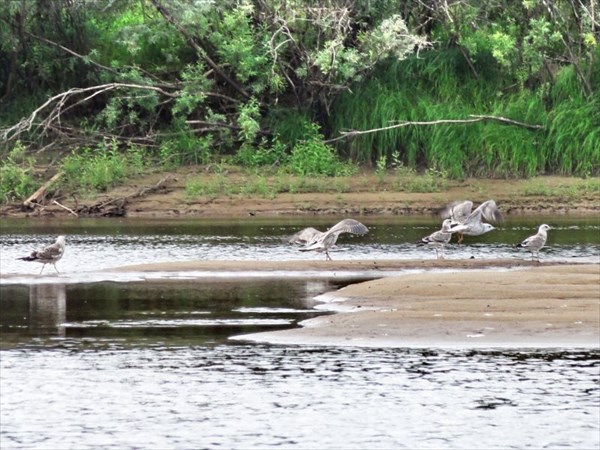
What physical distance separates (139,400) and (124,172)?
20.6 metres

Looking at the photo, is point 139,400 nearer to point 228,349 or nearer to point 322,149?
point 228,349

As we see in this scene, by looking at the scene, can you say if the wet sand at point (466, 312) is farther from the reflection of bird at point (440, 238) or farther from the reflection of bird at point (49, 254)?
the reflection of bird at point (49, 254)

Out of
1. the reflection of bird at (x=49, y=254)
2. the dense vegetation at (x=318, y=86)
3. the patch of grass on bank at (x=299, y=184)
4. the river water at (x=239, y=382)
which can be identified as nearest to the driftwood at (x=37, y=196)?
the dense vegetation at (x=318, y=86)

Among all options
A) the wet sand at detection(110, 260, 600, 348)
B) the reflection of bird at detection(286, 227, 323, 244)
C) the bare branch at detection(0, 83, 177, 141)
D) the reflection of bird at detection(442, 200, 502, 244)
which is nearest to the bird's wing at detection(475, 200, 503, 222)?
the reflection of bird at detection(442, 200, 502, 244)

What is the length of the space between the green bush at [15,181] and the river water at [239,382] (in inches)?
489

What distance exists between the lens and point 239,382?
1336cm

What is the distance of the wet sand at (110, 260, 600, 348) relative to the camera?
15.1m

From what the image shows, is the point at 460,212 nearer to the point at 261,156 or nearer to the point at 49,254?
the point at 49,254

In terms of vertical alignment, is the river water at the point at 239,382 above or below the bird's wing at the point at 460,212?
below

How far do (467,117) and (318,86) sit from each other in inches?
132

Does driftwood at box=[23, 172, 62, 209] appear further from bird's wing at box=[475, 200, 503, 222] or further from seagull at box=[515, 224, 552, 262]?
seagull at box=[515, 224, 552, 262]

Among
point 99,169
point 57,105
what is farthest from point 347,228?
point 57,105

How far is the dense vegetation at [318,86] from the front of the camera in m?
32.5

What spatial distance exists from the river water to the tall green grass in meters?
13.0
